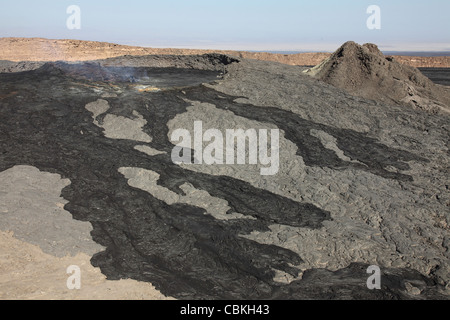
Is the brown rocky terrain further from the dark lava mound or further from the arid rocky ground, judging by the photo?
the arid rocky ground

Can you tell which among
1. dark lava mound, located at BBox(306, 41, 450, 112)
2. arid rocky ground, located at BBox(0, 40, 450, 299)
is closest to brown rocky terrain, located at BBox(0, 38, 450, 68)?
dark lava mound, located at BBox(306, 41, 450, 112)

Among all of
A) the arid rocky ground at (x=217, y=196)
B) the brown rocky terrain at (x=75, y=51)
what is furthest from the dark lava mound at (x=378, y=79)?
the brown rocky terrain at (x=75, y=51)

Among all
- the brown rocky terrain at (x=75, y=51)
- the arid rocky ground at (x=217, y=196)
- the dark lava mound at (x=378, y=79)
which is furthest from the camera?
the brown rocky terrain at (x=75, y=51)

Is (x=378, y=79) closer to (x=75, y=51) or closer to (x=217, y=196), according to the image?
(x=217, y=196)

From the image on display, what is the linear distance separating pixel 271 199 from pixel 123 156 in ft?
10.3

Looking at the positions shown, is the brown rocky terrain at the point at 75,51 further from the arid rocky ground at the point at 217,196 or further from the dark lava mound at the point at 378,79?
the arid rocky ground at the point at 217,196

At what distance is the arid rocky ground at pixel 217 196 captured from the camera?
16.9 ft

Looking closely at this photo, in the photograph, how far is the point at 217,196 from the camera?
7102mm

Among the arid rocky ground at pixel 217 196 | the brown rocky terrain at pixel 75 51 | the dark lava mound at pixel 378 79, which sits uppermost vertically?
the brown rocky terrain at pixel 75 51

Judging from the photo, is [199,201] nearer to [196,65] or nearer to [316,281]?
[316,281]

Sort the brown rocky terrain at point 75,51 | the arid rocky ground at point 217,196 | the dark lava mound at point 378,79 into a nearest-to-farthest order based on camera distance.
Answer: the arid rocky ground at point 217,196 → the dark lava mound at point 378,79 → the brown rocky terrain at point 75,51

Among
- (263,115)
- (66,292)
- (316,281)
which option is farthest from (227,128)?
(66,292)

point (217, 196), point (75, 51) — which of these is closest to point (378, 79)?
point (217, 196)

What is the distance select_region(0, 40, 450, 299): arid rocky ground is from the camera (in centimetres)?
515
